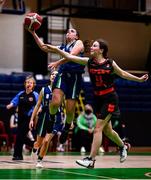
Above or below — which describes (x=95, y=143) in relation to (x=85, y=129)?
above

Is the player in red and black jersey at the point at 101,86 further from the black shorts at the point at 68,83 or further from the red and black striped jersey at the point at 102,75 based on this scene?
the black shorts at the point at 68,83

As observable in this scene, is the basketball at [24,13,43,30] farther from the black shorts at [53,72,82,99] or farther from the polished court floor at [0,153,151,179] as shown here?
the polished court floor at [0,153,151,179]

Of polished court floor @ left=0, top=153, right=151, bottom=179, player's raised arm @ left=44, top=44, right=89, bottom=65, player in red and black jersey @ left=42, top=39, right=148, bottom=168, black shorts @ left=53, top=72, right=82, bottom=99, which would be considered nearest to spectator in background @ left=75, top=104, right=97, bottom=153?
polished court floor @ left=0, top=153, right=151, bottom=179

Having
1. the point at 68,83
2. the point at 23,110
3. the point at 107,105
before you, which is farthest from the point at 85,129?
the point at 107,105

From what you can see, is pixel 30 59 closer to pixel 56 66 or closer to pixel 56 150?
pixel 56 150

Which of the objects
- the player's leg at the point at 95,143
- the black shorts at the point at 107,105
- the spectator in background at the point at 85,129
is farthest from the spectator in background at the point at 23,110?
the spectator in background at the point at 85,129

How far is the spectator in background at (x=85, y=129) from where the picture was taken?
797 inches

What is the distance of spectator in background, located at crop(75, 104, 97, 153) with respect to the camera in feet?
66.4

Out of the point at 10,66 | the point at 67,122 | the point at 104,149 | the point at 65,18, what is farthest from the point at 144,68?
the point at 67,122

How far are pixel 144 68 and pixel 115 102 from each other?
59.7ft

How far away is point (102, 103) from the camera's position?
35.4ft

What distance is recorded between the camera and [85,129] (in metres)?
20.3

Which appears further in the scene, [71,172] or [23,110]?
[23,110]

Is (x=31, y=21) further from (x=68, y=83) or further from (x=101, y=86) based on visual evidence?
(x=101, y=86)
